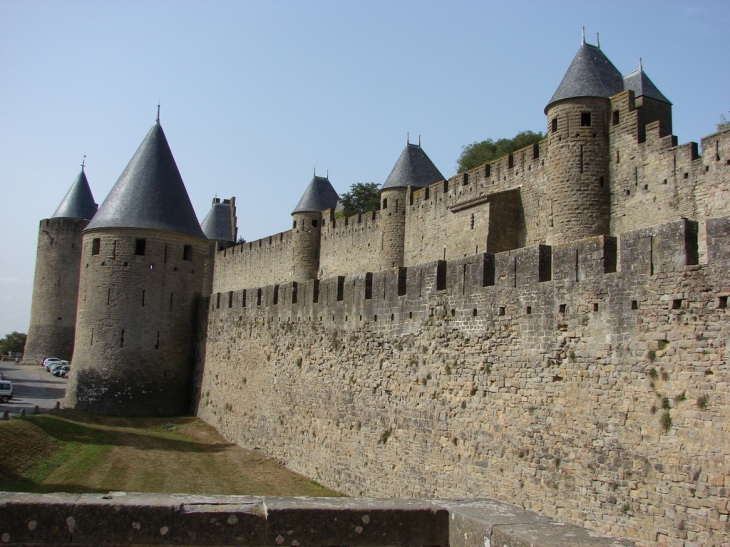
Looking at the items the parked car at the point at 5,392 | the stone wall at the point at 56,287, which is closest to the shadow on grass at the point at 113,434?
the parked car at the point at 5,392

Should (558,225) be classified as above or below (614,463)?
above

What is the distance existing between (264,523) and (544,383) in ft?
18.6

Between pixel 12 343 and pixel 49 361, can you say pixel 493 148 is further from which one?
pixel 12 343

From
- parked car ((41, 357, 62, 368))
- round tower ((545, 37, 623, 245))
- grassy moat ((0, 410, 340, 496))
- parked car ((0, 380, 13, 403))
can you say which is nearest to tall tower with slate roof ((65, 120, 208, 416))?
grassy moat ((0, 410, 340, 496))

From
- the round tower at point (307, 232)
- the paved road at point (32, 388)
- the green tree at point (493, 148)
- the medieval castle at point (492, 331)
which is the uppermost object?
the green tree at point (493, 148)

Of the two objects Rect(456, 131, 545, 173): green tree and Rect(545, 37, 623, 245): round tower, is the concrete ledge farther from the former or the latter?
Rect(456, 131, 545, 173): green tree

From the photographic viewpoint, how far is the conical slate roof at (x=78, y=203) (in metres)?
47.3

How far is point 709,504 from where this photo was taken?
7477 millimetres

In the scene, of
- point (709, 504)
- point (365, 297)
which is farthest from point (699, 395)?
point (365, 297)

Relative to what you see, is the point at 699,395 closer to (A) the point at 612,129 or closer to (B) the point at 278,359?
(B) the point at 278,359

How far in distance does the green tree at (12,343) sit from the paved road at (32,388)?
19.3 meters

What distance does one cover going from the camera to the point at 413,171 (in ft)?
103

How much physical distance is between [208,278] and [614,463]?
41.6m

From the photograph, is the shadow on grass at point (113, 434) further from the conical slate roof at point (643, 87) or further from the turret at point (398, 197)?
the conical slate roof at point (643, 87)
